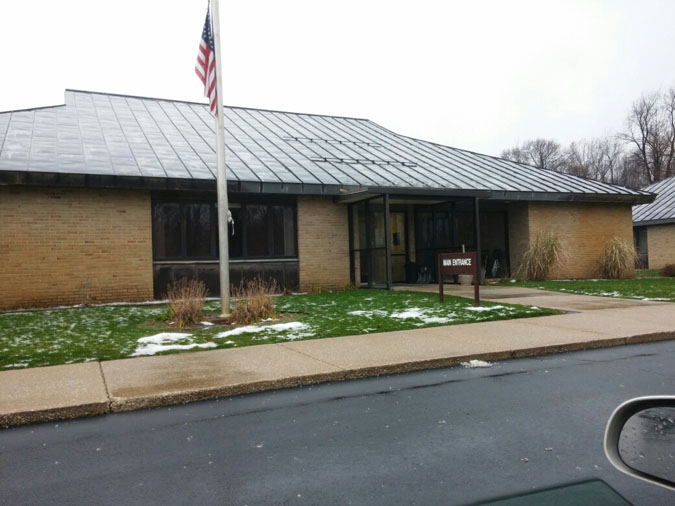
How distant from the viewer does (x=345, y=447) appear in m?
4.30

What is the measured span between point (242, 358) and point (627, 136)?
60.2 m

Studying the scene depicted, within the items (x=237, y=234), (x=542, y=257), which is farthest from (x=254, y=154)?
(x=542, y=257)

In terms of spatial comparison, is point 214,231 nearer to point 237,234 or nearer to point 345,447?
point 237,234

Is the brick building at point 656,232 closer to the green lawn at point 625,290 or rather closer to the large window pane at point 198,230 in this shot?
the green lawn at point 625,290

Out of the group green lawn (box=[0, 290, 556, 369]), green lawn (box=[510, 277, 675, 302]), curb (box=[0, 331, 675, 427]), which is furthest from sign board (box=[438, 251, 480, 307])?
green lawn (box=[510, 277, 675, 302])

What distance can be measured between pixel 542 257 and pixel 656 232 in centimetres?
1537

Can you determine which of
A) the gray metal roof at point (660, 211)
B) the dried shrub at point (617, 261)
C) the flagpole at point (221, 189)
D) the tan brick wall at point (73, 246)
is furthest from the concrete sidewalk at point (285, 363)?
the gray metal roof at point (660, 211)

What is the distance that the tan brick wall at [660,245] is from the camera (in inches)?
1209

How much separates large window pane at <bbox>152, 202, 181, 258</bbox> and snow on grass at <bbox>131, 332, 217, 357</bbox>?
683cm

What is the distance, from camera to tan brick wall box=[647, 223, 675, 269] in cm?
3072

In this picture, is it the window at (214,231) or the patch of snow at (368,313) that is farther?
the window at (214,231)

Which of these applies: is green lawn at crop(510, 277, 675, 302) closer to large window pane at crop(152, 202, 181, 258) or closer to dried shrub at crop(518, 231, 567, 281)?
dried shrub at crop(518, 231, 567, 281)

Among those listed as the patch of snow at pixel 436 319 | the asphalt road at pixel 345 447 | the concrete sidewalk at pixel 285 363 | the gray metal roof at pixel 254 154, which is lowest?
the asphalt road at pixel 345 447

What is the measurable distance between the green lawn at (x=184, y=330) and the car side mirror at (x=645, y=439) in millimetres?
7023
